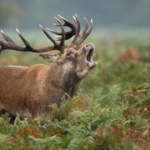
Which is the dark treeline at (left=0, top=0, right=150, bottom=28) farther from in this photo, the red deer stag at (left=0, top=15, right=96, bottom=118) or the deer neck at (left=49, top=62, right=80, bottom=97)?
the deer neck at (left=49, top=62, right=80, bottom=97)

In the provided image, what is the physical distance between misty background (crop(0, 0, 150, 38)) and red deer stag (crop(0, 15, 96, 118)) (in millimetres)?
84589

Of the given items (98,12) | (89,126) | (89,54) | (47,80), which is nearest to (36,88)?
(47,80)

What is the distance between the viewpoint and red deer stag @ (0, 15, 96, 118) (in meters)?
13.6

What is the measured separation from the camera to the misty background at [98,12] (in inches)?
4040

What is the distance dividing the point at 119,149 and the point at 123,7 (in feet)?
341

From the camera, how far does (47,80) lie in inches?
546

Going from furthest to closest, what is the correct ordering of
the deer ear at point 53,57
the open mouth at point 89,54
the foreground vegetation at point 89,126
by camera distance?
the deer ear at point 53,57 < the open mouth at point 89,54 < the foreground vegetation at point 89,126

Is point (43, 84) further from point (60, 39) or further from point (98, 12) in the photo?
point (98, 12)

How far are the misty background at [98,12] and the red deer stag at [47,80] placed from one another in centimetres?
8459

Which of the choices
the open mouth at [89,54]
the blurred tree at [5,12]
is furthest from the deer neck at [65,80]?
the blurred tree at [5,12]

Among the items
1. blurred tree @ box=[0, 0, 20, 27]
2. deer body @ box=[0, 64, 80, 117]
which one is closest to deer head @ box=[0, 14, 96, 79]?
deer body @ box=[0, 64, 80, 117]

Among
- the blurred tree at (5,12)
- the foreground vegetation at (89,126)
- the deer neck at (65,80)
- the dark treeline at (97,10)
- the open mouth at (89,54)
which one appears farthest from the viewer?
the dark treeline at (97,10)

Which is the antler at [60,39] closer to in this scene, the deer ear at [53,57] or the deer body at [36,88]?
the deer ear at [53,57]

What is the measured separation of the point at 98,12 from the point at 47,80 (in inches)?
3815
